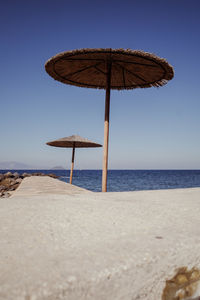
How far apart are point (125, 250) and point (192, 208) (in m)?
1.40

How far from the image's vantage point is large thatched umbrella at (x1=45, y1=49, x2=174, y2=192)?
405 cm

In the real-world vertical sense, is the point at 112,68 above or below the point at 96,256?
above

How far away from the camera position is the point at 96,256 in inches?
43.9

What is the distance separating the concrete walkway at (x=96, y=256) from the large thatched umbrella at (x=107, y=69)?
307cm

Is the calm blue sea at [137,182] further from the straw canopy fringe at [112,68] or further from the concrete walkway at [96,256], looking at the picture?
the concrete walkway at [96,256]

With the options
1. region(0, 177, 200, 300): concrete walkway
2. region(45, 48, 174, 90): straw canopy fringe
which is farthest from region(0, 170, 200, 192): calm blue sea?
region(0, 177, 200, 300): concrete walkway

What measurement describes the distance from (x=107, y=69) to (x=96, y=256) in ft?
14.0

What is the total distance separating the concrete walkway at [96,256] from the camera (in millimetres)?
896

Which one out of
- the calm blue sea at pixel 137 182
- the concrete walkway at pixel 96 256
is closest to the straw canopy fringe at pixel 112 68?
the concrete walkway at pixel 96 256

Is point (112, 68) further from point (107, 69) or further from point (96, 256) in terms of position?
point (96, 256)

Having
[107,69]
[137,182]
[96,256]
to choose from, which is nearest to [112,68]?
[107,69]

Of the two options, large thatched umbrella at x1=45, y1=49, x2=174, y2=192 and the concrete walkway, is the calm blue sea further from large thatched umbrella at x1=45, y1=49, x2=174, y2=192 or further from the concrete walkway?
the concrete walkway

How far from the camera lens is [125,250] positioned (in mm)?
1185

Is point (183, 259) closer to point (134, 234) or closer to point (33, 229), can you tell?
point (134, 234)
